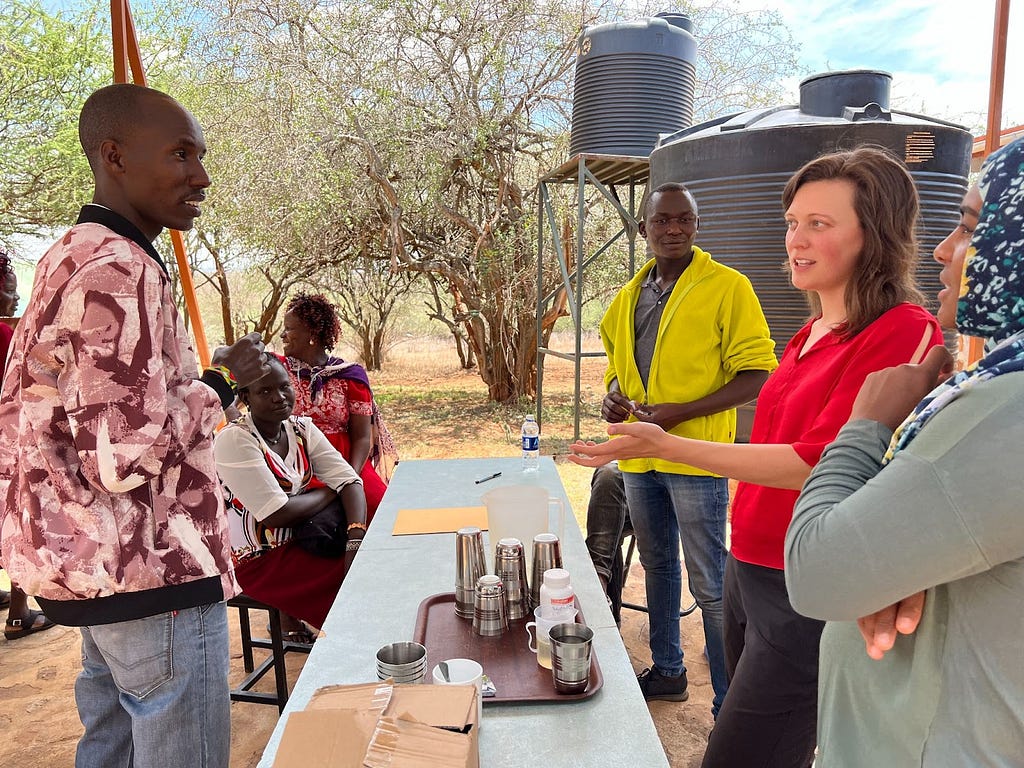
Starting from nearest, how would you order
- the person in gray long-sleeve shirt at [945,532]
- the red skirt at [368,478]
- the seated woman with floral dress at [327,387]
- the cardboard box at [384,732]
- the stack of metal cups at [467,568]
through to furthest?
the person in gray long-sleeve shirt at [945,532], the cardboard box at [384,732], the stack of metal cups at [467,568], the red skirt at [368,478], the seated woman with floral dress at [327,387]

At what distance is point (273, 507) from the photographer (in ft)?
Result: 8.66

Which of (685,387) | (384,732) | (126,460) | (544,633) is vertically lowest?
(544,633)

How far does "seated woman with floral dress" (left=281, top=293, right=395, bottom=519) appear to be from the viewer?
370cm

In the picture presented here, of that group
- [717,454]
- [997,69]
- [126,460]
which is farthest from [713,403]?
[997,69]

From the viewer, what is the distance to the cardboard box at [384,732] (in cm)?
89

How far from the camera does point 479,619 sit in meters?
1.59

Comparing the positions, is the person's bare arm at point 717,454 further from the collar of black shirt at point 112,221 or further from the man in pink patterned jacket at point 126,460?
the collar of black shirt at point 112,221

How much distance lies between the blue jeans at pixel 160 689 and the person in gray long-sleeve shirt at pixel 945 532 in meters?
1.25

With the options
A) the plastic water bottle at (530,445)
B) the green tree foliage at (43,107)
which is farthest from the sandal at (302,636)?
the green tree foliage at (43,107)

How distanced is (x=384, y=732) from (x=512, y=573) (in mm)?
762

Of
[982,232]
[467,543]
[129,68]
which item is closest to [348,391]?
[129,68]

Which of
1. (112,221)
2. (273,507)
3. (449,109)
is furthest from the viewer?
→ (449,109)

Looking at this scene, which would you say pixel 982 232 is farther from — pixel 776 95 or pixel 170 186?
pixel 776 95

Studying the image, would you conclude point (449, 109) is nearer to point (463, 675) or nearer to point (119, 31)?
point (119, 31)
